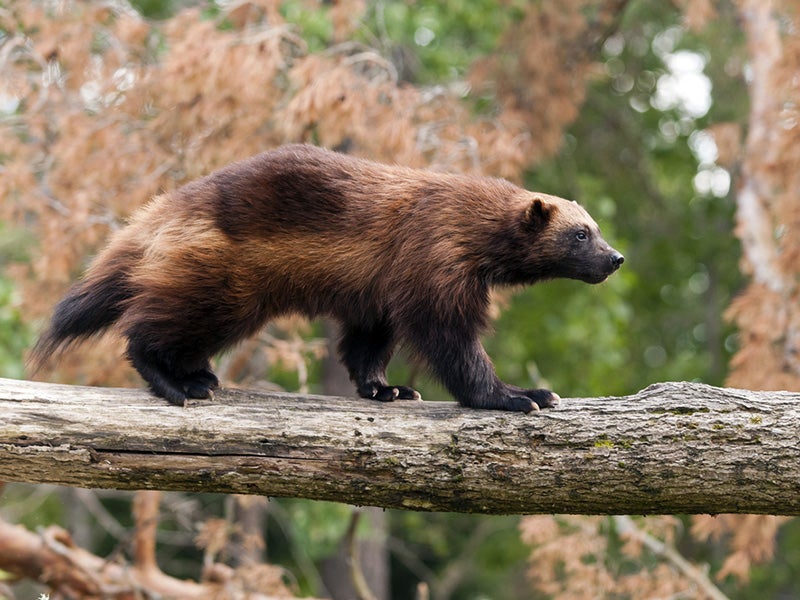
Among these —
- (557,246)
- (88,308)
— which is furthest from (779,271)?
(88,308)

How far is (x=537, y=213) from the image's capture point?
195 inches

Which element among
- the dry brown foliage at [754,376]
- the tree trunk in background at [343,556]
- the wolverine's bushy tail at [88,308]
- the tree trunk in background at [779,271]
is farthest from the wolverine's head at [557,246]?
the tree trunk in background at [343,556]

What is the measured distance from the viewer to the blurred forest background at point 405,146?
7.11 m

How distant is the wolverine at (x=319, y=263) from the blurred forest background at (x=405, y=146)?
2.44 ft

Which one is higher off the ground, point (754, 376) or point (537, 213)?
point (537, 213)

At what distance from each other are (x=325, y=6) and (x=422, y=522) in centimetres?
971

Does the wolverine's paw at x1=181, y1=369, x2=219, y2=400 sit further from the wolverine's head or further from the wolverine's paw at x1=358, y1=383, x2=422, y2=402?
the wolverine's head

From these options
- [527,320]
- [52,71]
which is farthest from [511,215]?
[527,320]

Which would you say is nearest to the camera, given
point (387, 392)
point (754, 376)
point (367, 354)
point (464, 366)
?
point (464, 366)

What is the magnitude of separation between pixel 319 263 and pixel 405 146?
8.52 feet

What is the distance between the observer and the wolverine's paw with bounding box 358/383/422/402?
504 centimetres

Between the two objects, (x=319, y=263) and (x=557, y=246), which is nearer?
(x=319, y=263)

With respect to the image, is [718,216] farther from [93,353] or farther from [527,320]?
[93,353]

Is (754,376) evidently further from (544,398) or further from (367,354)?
(544,398)
